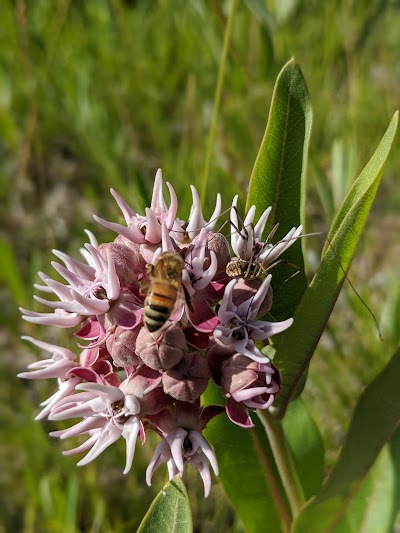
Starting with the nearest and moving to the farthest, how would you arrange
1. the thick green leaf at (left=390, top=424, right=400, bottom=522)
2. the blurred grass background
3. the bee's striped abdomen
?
the bee's striped abdomen < the thick green leaf at (left=390, top=424, right=400, bottom=522) < the blurred grass background

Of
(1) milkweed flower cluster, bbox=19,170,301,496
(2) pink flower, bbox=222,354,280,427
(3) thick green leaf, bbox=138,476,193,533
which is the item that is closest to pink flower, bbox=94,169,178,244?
(1) milkweed flower cluster, bbox=19,170,301,496

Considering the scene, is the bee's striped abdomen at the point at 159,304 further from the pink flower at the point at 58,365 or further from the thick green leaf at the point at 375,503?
the thick green leaf at the point at 375,503

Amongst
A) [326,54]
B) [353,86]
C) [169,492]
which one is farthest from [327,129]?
[169,492]

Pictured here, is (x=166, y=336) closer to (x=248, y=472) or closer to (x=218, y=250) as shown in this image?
(x=218, y=250)

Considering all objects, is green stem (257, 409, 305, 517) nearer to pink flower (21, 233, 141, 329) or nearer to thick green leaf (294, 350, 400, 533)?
thick green leaf (294, 350, 400, 533)

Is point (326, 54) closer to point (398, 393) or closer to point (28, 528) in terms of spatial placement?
point (398, 393)

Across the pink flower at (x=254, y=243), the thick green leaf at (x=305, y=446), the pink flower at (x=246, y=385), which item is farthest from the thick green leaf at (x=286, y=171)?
the thick green leaf at (x=305, y=446)

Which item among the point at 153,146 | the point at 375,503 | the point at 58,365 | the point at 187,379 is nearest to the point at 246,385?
the point at 187,379
